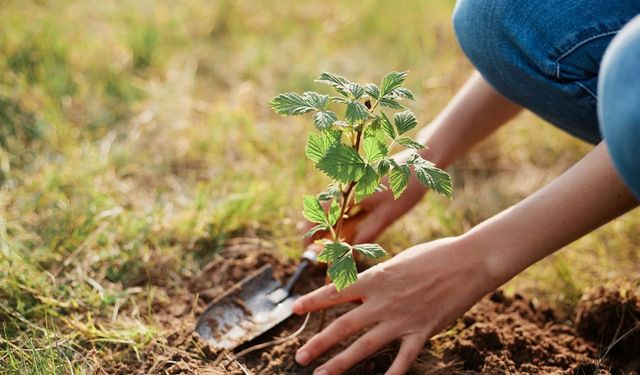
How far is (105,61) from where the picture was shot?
2871 mm

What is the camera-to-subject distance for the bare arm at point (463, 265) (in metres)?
1.37

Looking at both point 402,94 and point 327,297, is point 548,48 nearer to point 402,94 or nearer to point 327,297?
point 402,94

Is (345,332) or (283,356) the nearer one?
(345,332)

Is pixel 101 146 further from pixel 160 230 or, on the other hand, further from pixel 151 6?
pixel 151 6

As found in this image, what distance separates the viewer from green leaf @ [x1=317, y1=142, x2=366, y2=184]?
130cm

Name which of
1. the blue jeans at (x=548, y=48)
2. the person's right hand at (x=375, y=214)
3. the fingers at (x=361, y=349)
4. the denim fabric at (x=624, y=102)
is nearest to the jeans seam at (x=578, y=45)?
the blue jeans at (x=548, y=48)

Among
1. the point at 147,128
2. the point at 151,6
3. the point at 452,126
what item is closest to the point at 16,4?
the point at 151,6

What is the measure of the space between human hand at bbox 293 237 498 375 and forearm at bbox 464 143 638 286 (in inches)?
1.5

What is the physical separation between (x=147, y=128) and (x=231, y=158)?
347 mm

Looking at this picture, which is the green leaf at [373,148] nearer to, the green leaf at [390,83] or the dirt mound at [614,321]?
the green leaf at [390,83]

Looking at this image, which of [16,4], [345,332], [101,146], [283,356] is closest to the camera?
[345,332]

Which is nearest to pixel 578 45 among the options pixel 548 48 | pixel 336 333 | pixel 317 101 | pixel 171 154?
pixel 548 48

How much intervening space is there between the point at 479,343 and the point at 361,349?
35 cm

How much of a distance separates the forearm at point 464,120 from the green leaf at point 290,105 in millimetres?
659
